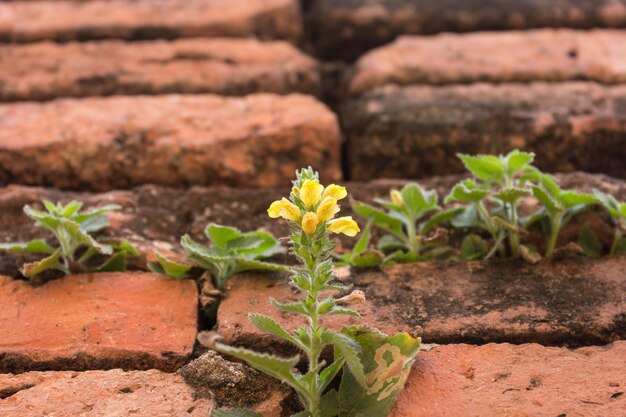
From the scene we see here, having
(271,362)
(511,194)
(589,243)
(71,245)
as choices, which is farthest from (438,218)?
(71,245)

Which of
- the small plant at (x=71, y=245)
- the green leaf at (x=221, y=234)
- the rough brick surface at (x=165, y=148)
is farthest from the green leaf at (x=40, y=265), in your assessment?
the rough brick surface at (x=165, y=148)

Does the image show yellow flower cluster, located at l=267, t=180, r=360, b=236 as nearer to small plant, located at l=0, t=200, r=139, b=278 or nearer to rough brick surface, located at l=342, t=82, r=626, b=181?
small plant, located at l=0, t=200, r=139, b=278

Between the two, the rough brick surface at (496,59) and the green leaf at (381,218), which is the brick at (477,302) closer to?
the green leaf at (381,218)

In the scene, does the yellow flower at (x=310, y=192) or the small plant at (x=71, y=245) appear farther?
the small plant at (x=71, y=245)

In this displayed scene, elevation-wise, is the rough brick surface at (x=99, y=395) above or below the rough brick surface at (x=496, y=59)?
below

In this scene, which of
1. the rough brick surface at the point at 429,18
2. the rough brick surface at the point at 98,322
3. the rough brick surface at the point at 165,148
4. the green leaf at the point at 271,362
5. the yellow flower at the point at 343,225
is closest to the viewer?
the green leaf at the point at 271,362

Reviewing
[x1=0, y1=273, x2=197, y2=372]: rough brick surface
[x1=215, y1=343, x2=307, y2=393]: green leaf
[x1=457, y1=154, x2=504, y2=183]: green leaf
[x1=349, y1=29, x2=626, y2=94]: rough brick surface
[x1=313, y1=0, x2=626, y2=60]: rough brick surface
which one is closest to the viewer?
[x1=215, y1=343, x2=307, y2=393]: green leaf

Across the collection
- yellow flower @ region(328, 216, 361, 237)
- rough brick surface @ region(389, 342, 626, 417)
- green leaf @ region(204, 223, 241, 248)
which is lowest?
rough brick surface @ region(389, 342, 626, 417)

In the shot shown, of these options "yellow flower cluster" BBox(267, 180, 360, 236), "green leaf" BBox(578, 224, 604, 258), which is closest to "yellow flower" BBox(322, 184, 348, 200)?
"yellow flower cluster" BBox(267, 180, 360, 236)

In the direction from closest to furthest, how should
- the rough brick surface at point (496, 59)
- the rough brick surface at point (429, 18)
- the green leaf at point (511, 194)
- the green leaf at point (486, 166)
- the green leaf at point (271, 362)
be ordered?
1. the green leaf at point (271, 362)
2. the green leaf at point (511, 194)
3. the green leaf at point (486, 166)
4. the rough brick surface at point (496, 59)
5. the rough brick surface at point (429, 18)
